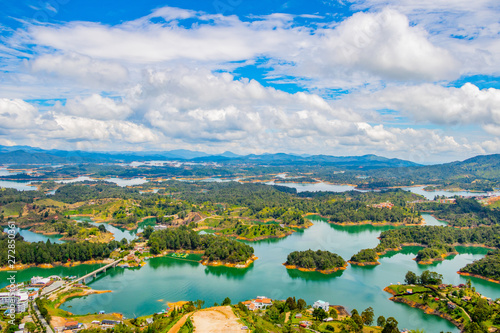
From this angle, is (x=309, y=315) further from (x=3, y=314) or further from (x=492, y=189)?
(x=492, y=189)

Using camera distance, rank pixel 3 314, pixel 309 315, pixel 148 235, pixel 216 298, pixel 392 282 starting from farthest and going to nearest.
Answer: pixel 148 235, pixel 392 282, pixel 216 298, pixel 309 315, pixel 3 314

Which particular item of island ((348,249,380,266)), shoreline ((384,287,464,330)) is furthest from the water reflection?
shoreline ((384,287,464,330))

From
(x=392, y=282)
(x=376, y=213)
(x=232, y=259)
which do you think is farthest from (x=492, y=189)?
(x=232, y=259)

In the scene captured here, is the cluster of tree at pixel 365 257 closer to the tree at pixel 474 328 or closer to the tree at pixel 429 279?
the tree at pixel 429 279

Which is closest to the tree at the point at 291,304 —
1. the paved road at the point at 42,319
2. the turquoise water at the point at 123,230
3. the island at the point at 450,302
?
the island at the point at 450,302

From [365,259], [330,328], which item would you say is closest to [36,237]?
[365,259]

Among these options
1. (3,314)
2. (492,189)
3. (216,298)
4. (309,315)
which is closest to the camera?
(3,314)
